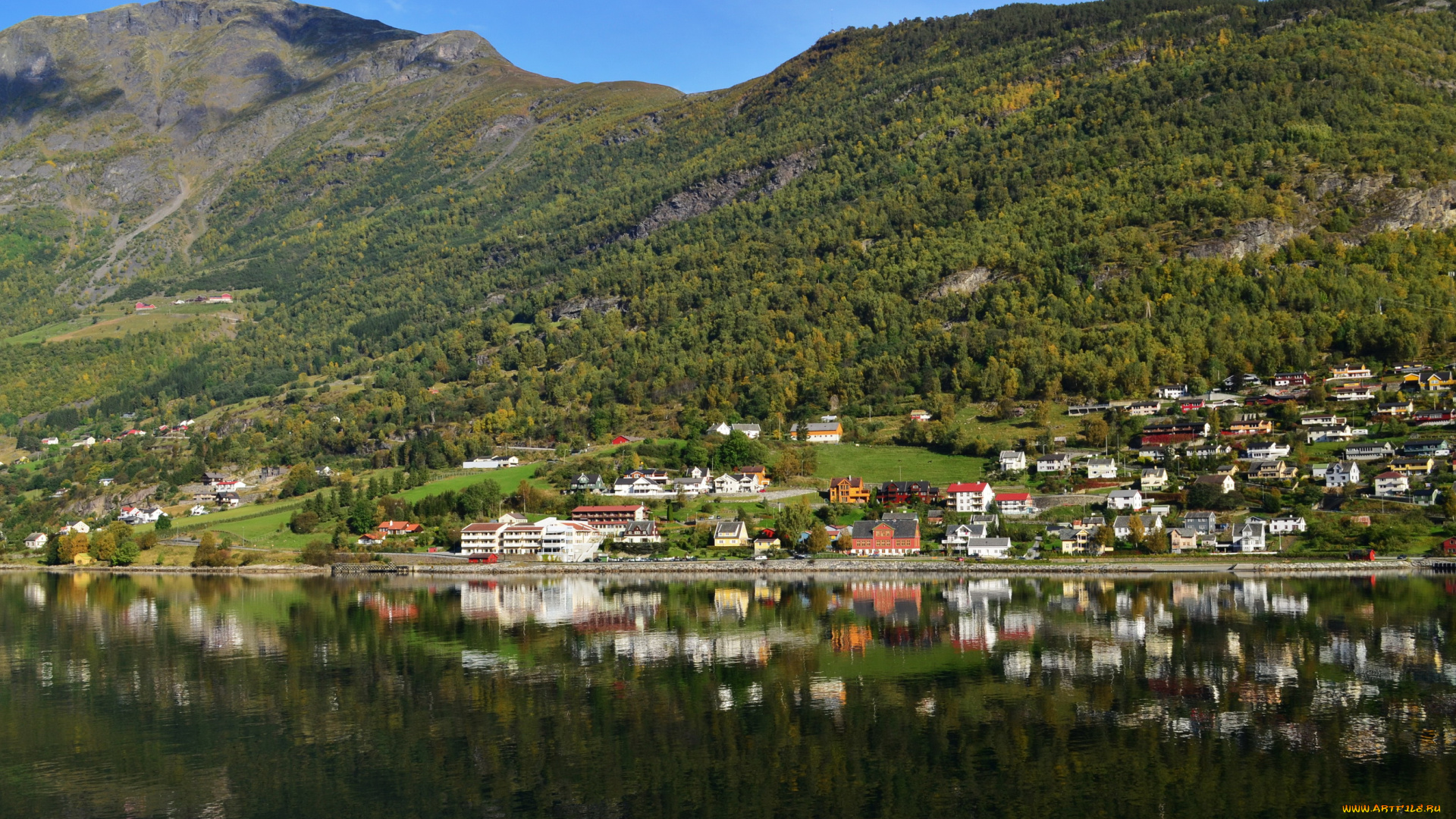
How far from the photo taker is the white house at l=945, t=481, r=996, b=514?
95500 mm

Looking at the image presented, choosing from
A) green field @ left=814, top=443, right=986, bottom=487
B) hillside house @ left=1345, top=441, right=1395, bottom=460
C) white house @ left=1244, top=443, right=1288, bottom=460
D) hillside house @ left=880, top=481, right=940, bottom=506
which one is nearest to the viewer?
hillside house @ left=1345, top=441, right=1395, bottom=460

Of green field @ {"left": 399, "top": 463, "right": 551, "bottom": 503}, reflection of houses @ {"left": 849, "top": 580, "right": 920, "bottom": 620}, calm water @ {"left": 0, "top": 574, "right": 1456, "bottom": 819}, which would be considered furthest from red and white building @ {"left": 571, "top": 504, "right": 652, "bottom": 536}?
calm water @ {"left": 0, "top": 574, "right": 1456, "bottom": 819}

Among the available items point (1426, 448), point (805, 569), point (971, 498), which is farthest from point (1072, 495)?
point (1426, 448)

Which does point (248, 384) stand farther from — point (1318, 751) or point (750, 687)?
point (1318, 751)

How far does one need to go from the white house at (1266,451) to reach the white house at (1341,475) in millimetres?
7439

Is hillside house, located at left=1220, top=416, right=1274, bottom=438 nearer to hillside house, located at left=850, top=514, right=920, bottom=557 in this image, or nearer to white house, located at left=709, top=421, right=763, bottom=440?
hillside house, located at left=850, top=514, right=920, bottom=557

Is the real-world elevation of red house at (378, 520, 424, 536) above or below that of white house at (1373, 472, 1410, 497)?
below

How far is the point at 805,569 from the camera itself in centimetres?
8469

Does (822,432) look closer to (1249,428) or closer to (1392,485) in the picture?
(1249,428)

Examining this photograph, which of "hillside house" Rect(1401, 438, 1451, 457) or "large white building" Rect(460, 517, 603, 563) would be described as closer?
"hillside house" Rect(1401, 438, 1451, 457)

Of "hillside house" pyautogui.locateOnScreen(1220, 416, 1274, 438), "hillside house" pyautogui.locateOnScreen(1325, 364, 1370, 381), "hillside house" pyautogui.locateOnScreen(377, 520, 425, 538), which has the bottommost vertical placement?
"hillside house" pyautogui.locateOnScreen(377, 520, 425, 538)

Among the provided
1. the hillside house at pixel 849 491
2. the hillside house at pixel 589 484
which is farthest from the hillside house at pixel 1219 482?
the hillside house at pixel 589 484

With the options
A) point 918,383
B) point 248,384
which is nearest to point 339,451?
point 248,384

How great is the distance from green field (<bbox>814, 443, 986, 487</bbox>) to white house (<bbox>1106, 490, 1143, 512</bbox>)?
49.0 ft
